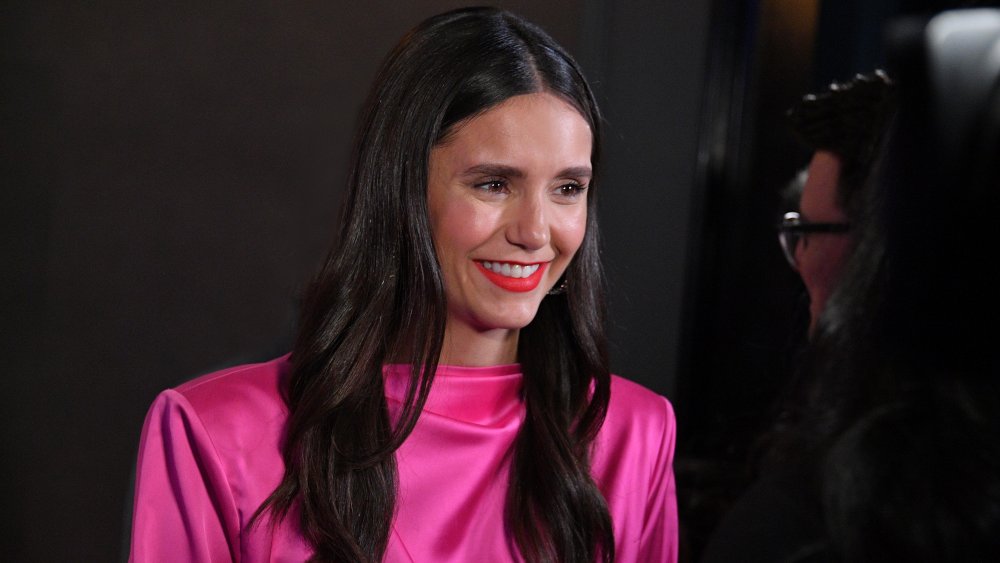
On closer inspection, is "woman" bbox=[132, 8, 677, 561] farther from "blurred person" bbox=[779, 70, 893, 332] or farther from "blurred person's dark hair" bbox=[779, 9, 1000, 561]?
"blurred person's dark hair" bbox=[779, 9, 1000, 561]

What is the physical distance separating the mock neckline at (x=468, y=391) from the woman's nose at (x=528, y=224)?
0.23 meters

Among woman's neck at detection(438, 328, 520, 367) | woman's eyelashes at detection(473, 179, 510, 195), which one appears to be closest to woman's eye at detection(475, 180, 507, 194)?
woman's eyelashes at detection(473, 179, 510, 195)

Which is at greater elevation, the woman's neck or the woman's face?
the woman's face

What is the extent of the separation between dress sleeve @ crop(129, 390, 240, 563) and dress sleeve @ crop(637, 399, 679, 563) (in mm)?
636

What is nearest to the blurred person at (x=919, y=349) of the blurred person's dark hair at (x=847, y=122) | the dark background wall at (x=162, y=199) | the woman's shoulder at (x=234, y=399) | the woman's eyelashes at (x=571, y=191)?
the blurred person's dark hair at (x=847, y=122)

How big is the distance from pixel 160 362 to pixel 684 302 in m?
1.07

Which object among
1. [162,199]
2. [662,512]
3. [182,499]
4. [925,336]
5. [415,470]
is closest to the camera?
[925,336]

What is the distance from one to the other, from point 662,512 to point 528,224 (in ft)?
1.81

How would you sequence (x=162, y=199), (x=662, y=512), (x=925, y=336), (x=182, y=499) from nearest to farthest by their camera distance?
(x=925, y=336)
(x=182, y=499)
(x=662, y=512)
(x=162, y=199)

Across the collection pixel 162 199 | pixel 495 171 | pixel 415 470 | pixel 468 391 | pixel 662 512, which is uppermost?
pixel 495 171

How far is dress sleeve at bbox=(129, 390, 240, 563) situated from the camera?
138 centimetres

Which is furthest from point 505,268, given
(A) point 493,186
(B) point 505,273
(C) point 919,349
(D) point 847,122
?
(C) point 919,349

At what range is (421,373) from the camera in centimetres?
152

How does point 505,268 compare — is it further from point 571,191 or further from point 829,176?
point 829,176
